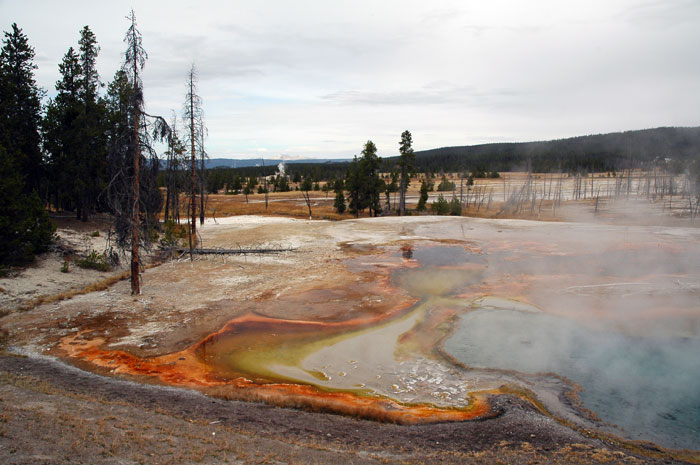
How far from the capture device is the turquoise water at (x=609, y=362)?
342 inches

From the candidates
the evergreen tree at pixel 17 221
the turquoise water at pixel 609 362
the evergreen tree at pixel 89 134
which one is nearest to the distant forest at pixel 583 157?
the evergreen tree at pixel 89 134

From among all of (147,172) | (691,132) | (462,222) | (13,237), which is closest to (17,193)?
(13,237)

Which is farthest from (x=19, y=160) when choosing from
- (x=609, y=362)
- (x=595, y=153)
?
(x=595, y=153)

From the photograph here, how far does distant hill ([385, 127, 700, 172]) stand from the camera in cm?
9769

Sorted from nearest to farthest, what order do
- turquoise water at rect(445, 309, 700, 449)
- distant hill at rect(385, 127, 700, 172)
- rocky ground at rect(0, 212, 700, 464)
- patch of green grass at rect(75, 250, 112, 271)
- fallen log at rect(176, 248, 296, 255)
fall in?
rocky ground at rect(0, 212, 700, 464) → turquoise water at rect(445, 309, 700, 449) → patch of green grass at rect(75, 250, 112, 271) → fallen log at rect(176, 248, 296, 255) → distant hill at rect(385, 127, 700, 172)

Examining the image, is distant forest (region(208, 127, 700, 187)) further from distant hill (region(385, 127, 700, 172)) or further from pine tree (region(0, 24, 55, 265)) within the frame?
pine tree (region(0, 24, 55, 265))

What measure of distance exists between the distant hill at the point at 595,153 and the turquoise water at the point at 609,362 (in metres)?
82.1

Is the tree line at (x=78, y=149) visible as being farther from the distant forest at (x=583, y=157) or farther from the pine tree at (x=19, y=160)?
the distant forest at (x=583, y=157)

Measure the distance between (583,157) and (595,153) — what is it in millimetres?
10712

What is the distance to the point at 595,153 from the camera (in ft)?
420

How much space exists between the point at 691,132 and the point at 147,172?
402 ft

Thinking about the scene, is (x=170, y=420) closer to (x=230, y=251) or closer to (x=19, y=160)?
(x=230, y=251)

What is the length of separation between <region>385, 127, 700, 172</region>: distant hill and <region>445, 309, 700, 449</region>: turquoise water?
82.1 metres

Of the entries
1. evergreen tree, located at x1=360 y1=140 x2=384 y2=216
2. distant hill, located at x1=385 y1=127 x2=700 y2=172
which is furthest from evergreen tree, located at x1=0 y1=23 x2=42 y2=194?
distant hill, located at x1=385 y1=127 x2=700 y2=172
